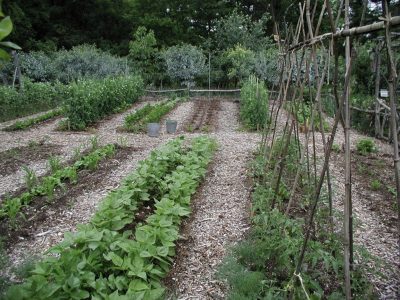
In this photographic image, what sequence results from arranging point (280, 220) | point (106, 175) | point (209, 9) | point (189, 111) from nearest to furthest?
point (280, 220) → point (106, 175) → point (189, 111) → point (209, 9)

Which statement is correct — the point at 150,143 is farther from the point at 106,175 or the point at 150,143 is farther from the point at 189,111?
the point at 189,111

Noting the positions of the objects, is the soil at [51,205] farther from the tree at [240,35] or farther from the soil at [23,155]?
the tree at [240,35]

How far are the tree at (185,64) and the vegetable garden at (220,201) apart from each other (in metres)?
9.26

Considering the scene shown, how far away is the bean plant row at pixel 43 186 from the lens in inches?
153

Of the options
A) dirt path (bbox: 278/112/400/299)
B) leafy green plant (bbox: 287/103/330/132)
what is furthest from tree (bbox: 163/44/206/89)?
dirt path (bbox: 278/112/400/299)

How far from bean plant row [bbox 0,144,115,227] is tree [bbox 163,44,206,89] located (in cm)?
1366

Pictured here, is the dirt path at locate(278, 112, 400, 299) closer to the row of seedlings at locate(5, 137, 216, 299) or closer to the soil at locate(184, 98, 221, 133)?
the row of seedlings at locate(5, 137, 216, 299)

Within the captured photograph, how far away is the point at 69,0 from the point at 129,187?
3165 cm

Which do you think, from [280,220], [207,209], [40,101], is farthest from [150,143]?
[40,101]

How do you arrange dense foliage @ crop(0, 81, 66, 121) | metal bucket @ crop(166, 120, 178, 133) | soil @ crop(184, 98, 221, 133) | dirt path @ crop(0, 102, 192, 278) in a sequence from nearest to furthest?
dirt path @ crop(0, 102, 192, 278) < metal bucket @ crop(166, 120, 178, 133) < soil @ crop(184, 98, 221, 133) < dense foliage @ crop(0, 81, 66, 121)

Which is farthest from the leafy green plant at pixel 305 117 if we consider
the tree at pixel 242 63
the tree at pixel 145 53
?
the tree at pixel 145 53

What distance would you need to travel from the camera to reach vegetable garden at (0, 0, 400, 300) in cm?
244

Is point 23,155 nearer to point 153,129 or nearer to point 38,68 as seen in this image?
point 153,129

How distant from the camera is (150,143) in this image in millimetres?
8039
